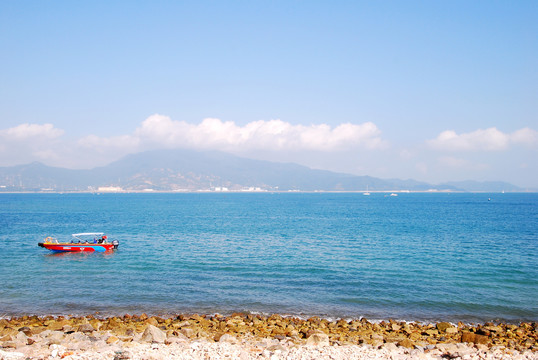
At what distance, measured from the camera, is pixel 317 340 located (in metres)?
15.1

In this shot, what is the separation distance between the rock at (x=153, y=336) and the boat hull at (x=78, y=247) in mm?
28194

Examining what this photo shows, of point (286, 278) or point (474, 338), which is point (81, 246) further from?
point (474, 338)

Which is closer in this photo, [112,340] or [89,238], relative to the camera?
[112,340]

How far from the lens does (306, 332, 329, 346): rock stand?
48.9 feet

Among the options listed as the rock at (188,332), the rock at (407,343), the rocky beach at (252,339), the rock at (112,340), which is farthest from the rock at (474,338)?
the rock at (112,340)

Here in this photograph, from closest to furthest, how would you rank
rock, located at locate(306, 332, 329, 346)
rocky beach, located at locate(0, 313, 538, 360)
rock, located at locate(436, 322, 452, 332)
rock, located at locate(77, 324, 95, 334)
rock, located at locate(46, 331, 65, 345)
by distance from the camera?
rocky beach, located at locate(0, 313, 538, 360) < rock, located at locate(46, 331, 65, 345) < rock, located at locate(306, 332, 329, 346) < rock, located at locate(77, 324, 95, 334) < rock, located at locate(436, 322, 452, 332)

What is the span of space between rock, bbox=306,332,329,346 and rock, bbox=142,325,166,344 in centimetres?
544

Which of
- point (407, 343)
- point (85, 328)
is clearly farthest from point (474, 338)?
point (85, 328)

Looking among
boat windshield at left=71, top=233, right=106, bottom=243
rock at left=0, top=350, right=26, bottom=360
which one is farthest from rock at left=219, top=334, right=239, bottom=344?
boat windshield at left=71, top=233, right=106, bottom=243

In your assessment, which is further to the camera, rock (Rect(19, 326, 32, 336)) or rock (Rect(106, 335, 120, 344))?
rock (Rect(19, 326, 32, 336))

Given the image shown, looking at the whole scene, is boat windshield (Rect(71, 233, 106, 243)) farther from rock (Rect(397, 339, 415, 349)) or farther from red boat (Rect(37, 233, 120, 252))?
rock (Rect(397, 339, 415, 349))

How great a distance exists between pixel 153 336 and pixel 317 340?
6163 millimetres

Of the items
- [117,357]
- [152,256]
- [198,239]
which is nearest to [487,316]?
[117,357]

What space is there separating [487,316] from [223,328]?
547 inches
